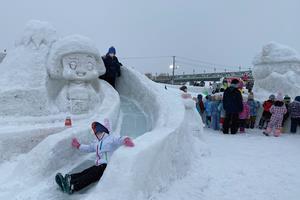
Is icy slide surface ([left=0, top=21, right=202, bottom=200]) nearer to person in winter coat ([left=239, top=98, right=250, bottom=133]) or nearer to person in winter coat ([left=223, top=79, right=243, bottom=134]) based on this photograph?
person in winter coat ([left=223, top=79, right=243, bottom=134])

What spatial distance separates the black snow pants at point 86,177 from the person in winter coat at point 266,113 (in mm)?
6941

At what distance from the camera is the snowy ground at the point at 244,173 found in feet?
17.4

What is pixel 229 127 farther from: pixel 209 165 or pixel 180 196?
pixel 180 196

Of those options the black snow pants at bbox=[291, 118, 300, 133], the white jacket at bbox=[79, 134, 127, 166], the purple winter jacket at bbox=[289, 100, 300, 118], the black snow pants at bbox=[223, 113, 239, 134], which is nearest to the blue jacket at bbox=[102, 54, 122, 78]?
the black snow pants at bbox=[223, 113, 239, 134]

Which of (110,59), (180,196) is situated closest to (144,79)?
(110,59)

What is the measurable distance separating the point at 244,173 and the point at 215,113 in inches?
182

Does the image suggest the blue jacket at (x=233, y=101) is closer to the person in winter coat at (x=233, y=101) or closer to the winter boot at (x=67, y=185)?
the person in winter coat at (x=233, y=101)

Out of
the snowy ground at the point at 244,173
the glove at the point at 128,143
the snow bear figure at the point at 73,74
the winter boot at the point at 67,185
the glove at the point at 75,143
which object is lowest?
the snowy ground at the point at 244,173

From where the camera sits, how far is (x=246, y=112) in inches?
412

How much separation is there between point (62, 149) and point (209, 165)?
8.91 ft

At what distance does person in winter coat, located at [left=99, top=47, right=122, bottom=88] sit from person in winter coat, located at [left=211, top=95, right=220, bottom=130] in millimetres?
3201

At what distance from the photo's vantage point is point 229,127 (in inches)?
420

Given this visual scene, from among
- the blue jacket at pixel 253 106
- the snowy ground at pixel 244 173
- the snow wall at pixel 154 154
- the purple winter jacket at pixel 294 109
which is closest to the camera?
the snow wall at pixel 154 154

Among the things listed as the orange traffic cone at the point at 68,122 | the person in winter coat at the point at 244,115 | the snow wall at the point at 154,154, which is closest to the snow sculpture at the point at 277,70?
the person in winter coat at the point at 244,115
